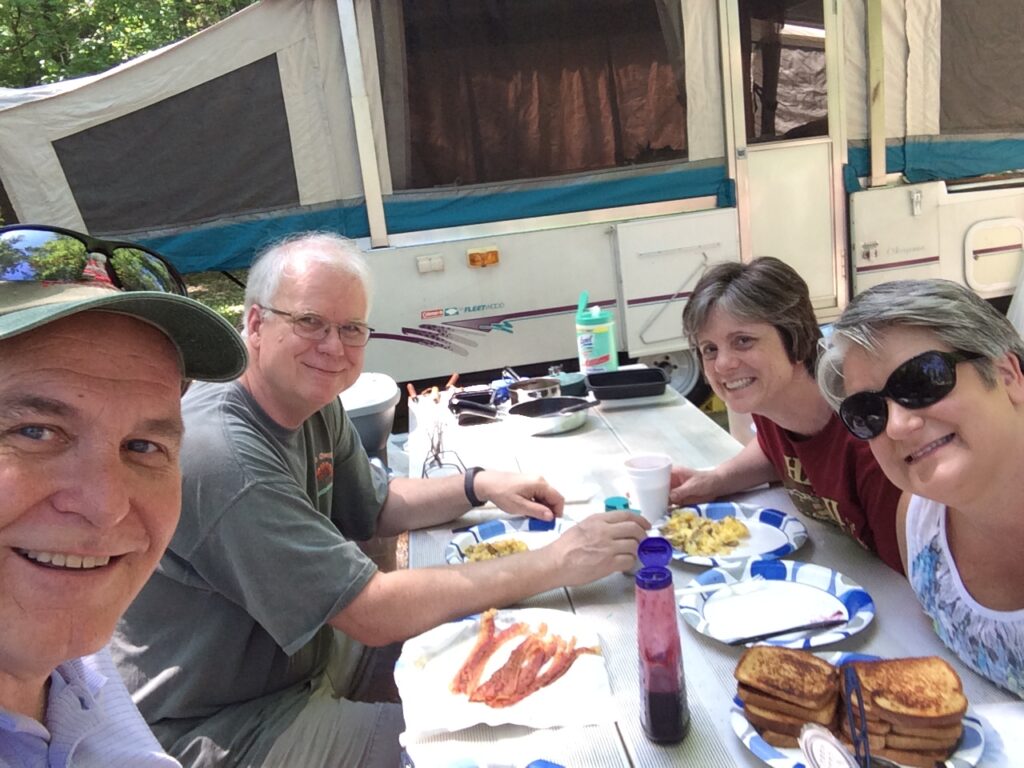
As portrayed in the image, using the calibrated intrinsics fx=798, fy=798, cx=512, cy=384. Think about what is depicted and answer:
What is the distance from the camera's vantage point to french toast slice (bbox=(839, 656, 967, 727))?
3.58ft

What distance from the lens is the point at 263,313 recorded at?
2135 mm

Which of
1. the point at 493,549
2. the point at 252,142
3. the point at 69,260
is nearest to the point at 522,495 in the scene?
the point at 493,549

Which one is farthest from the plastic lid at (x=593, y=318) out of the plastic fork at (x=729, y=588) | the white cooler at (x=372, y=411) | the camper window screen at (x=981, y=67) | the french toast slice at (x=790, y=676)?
the camper window screen at (x=981, y=67)

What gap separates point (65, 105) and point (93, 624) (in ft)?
15.2

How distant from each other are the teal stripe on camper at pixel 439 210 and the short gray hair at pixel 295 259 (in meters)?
2.78

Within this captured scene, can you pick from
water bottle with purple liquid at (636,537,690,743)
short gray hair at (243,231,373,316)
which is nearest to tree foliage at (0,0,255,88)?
short gray hair at (243,231,373,316)

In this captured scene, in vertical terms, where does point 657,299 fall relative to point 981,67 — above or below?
below

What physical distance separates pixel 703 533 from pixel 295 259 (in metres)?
1.27

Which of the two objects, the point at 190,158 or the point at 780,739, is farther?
the point at 190,158

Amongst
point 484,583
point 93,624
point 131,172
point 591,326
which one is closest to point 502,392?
point 591,326

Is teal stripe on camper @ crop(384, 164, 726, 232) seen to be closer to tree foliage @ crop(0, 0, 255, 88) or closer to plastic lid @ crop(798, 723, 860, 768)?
plastic lid @ crop(798, 723, 860, 768)

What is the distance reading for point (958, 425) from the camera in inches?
48.2

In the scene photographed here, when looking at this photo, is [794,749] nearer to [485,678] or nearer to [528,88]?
[485,678]

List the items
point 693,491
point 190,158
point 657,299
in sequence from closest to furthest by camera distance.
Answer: point 693,491 < point 190,158 < point 657,299
